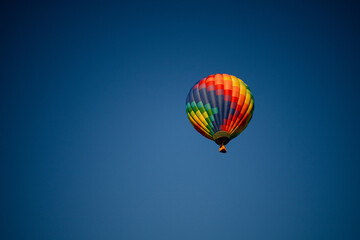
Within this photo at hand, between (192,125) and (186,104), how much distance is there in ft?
5.57

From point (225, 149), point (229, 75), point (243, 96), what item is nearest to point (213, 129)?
point (225, 149)

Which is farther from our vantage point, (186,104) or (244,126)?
(186,104)

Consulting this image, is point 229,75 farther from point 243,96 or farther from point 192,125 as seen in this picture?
point 192,125

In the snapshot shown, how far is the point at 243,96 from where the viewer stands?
749 inches

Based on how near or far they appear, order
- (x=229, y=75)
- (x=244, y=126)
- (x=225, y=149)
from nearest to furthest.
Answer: (x=225, y=149)
(x=244, y=126)
(x=229, y=75)

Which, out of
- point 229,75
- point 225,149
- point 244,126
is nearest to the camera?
point 225,149

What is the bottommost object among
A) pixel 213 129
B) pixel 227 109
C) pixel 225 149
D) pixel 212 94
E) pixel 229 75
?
pixel 225 149

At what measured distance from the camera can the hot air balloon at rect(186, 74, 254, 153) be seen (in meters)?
18.1

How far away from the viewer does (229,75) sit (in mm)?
20391

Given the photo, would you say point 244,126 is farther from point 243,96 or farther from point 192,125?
point 192,125

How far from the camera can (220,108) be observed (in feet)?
60.4

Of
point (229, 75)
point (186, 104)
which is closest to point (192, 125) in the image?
point (186, 104)

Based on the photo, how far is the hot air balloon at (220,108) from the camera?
18.1m

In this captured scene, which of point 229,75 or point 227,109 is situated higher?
point 229,75
